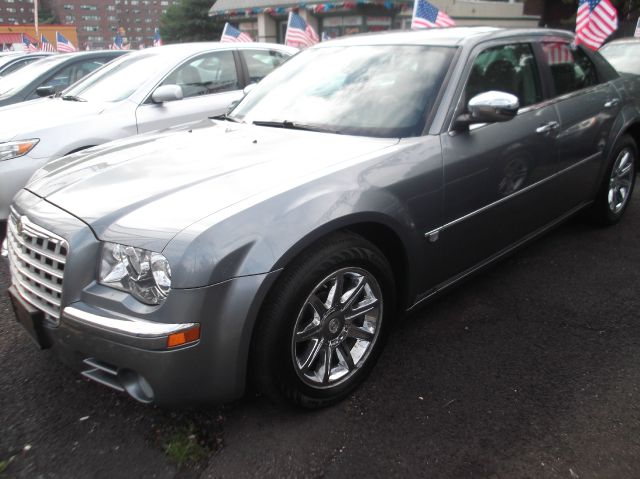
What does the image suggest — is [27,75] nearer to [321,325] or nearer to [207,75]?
[207,75]

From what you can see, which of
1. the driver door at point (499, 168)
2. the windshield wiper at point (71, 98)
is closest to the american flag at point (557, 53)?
the driver door at point (499, 168)

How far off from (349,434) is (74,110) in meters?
4.19

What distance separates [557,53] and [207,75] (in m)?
3.52

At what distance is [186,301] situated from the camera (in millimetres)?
1888

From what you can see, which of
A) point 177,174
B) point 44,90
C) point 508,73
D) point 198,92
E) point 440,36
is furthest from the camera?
point 44,90

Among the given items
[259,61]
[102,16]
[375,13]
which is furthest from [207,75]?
[102,16]

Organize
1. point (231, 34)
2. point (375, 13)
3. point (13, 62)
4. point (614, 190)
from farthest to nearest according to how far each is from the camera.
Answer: point (375, 13)
point (231, 34)
point (13, 62)
point (614, 190)

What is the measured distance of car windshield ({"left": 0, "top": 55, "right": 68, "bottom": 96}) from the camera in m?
7.22

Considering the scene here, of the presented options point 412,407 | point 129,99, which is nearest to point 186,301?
point 412,407

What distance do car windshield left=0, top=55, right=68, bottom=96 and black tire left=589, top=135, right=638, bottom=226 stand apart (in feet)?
23.0

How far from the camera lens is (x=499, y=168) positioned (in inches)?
119

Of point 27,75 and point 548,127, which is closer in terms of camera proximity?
point 548,127

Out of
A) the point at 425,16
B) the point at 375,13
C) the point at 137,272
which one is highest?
the point at 375,13

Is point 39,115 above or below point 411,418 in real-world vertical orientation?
above
